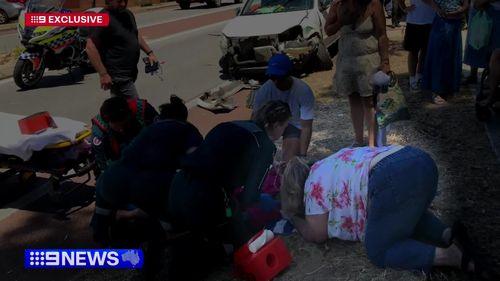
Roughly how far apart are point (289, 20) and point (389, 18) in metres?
7.56

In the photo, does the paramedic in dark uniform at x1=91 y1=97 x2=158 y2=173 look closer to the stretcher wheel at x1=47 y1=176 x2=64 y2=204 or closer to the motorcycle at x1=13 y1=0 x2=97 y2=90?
the stretcher wheel at x1=47 y1=176 x2=64 y2=204

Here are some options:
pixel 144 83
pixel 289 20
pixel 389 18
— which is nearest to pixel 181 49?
pixel 144 83

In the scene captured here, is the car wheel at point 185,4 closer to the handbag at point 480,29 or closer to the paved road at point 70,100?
the paved road at point 70,100

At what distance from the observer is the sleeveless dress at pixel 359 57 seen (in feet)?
16.3

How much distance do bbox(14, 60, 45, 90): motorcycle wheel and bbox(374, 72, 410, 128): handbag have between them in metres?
7.09

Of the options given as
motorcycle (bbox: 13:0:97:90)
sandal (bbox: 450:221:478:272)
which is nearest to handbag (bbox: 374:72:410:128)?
sandal (bbox: 450:221:478:272)

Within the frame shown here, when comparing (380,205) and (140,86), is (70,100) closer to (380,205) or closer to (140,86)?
(140,86)

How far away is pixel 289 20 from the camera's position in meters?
9.27

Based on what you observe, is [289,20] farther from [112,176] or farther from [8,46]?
[8,46]

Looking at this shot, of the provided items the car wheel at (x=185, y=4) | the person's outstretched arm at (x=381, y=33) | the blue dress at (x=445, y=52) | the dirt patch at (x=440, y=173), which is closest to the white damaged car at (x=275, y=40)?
the dirt patch at (x=440, y=173)

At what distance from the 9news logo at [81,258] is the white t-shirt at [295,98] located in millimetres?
1668

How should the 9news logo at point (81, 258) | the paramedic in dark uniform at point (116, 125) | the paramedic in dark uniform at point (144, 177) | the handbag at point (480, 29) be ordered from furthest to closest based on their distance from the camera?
the handbag at point (480, 29) → the paramedic in dark uniform at point (116, 125) → the 9news logo at point (81, 258) → the paramedic in dark uniform at point (144, 177)

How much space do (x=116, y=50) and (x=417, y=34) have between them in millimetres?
3932

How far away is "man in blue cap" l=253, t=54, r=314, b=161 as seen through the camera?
4.51 meters
